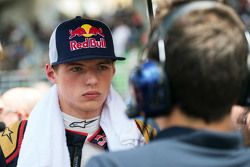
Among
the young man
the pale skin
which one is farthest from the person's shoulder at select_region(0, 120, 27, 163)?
the pale skin

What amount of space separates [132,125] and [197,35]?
3.87 feet

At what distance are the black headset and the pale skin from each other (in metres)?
0.94

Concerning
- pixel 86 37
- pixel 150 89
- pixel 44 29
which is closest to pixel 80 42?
pixel 86 37

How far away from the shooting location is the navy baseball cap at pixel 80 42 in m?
2.40

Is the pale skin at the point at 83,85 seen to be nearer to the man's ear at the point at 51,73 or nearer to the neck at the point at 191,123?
the man's ear at the point at 51,73

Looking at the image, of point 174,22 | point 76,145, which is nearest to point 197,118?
point 174,22

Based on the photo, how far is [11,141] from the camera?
7.82 ft

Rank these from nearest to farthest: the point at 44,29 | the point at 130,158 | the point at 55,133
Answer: the point at 130,158, the point at 55,133, the point at 44,29

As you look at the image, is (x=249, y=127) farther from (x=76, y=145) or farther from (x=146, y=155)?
(x=146, y=155)

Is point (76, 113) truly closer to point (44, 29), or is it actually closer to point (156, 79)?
point (156, 79)

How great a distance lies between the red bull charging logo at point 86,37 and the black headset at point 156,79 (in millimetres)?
957

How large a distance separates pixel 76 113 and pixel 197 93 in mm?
1134

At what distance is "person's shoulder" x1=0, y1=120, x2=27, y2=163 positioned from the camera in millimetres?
2346

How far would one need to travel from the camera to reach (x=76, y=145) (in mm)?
2373
